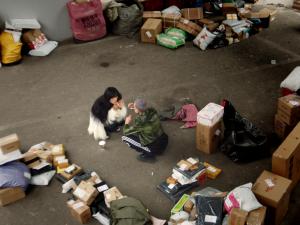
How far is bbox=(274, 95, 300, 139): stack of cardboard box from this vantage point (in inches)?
188

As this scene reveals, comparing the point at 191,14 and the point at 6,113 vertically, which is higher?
the point at 191,14

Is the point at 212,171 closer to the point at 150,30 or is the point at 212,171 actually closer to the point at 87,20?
the point at 150,30

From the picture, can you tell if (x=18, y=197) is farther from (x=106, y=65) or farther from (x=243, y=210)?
(x=106, y=65)

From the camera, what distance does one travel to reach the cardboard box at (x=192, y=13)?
8.24m

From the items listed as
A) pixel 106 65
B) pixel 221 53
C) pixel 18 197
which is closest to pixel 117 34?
pixel 106 65

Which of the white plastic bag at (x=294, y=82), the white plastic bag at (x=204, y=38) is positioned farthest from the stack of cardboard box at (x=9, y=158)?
the white plastic bag at (x=204, y=38)

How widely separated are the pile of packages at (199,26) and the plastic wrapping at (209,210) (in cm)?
425

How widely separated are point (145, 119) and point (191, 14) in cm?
417

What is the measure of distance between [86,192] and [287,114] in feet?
8.54

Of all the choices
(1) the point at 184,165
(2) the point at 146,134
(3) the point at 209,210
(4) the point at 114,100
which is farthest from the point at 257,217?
(4) the point at 114,100

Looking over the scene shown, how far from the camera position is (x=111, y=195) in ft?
14.1

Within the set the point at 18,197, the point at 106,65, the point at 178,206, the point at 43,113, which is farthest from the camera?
the point at 106,65

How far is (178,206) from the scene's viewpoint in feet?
13.6

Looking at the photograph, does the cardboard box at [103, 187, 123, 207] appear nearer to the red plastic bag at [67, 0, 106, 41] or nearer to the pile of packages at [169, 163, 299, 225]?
the pile of packages at [169, 163, 299, 225]
